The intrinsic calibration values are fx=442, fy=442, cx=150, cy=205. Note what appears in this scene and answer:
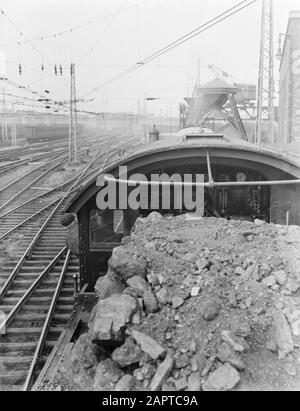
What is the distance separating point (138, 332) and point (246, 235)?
2.65 meters

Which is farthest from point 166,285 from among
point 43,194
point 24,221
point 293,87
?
point 293,87

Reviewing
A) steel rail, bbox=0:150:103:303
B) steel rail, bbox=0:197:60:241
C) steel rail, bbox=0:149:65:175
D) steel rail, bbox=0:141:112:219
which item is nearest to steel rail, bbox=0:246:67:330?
steel rail, bbox=0:150:103:303

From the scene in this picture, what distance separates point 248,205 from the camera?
10539mm

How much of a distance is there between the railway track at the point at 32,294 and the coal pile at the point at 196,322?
3504 mm

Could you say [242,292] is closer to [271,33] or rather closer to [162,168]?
[162,168]

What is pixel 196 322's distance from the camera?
16.6 ft

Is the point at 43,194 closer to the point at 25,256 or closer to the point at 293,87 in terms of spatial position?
the point at 25,256

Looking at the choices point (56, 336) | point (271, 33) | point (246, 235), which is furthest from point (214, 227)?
point (271, 33)

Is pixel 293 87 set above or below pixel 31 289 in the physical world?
above

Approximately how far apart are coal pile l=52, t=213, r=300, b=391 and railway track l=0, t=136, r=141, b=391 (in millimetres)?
3504

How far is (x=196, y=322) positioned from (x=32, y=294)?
7.82m

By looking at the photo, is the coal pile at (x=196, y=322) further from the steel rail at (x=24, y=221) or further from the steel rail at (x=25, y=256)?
the steel rail at (x=24, y=221)

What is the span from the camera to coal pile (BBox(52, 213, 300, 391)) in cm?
464

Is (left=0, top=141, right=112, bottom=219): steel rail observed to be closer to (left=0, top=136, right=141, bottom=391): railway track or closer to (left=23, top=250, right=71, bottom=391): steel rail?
(left=0, top=136, right=141, bottom=391): railway track
